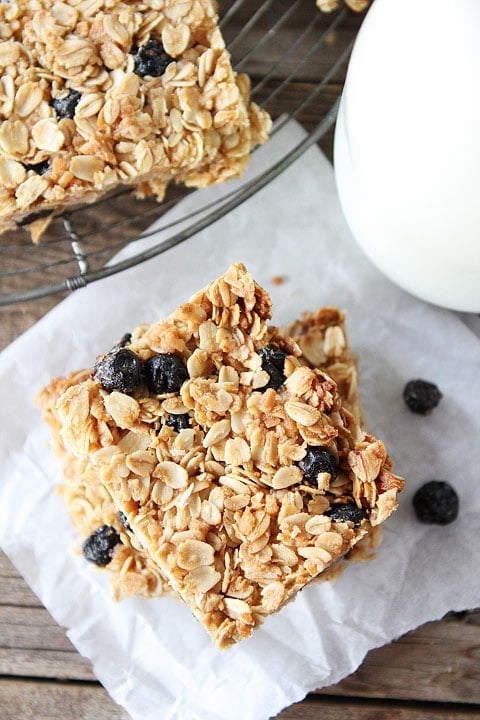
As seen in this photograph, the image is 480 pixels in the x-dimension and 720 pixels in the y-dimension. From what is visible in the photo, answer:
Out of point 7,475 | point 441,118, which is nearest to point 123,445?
point 7,475

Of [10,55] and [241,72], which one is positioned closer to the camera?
[10,55]

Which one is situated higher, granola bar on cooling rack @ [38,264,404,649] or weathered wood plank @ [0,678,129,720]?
granola bar on cooling rack @ [38,264,404,649]

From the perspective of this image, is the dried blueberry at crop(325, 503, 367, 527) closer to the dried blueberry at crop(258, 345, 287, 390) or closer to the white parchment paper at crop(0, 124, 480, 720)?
the dried blueberry at crop(258, 345, 287, 390)

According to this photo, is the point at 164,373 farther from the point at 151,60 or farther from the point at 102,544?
the point at 151,60

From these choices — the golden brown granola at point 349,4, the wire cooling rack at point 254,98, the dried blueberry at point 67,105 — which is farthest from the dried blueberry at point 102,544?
the golden brown granola at point 349,4

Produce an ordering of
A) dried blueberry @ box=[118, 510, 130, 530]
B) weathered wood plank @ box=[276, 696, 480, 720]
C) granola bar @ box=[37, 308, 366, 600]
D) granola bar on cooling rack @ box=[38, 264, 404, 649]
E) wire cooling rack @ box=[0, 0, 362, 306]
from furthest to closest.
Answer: wire cooling rack @ box=[0, 0, 362, 306] → weathered wood plank @ box=[276, 696, 480, 720] → granola bar @ box=[37, 308, 366, 600] → dried blueberry @ box=[118, 510, 130, 530] → granola bar on cooling rack @ box=[38, 264, 404, 649]

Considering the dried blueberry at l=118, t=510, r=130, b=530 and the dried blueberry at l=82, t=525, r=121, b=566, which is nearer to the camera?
the dried blueberry at l=118, t=510, r=130, b=530

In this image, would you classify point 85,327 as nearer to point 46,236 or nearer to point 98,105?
point 46,236

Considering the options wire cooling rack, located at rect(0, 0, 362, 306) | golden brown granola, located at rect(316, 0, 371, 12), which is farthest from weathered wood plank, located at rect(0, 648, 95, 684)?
golden brown granola, located at rect(316, 0, 371, 12)
